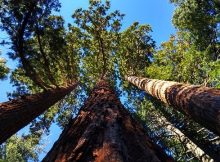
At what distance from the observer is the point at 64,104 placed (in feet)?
63.4

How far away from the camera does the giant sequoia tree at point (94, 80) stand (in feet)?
8.10

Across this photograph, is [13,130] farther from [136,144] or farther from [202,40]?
[202,40]

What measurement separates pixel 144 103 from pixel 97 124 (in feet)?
52.2

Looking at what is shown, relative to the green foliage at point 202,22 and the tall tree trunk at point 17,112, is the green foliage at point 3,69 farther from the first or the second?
the green foliage at point 202,22

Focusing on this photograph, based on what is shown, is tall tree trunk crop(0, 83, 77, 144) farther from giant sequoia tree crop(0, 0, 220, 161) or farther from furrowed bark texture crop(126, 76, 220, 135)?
furrowed bark texture crop(126, 76, 220, 135)

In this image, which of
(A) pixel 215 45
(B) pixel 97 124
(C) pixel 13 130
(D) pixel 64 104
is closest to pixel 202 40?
(A) pixel 215 45

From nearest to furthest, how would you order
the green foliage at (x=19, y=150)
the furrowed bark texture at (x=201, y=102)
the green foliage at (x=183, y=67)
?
1. the furrowed bark texture at (x=201, y=102)
2. the green foliage at (x=183, y=67)
3. the green foliage at (x=19, y=150)

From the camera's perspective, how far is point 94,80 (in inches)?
800

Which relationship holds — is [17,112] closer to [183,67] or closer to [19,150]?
[183,67]

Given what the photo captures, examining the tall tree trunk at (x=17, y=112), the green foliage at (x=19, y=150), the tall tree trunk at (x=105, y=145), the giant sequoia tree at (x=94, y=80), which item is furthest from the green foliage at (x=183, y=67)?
the green foliage at (x=19, y=150)

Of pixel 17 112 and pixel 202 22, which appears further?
pixel 202 22

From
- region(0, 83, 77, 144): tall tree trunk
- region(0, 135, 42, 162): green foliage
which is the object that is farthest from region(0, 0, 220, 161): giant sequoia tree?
region(0, 135, 42, 162): green foliage

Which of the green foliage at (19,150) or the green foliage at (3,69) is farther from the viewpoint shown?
the green foliage at (19,150)

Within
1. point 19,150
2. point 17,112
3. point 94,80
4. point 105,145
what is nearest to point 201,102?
point 105,145
